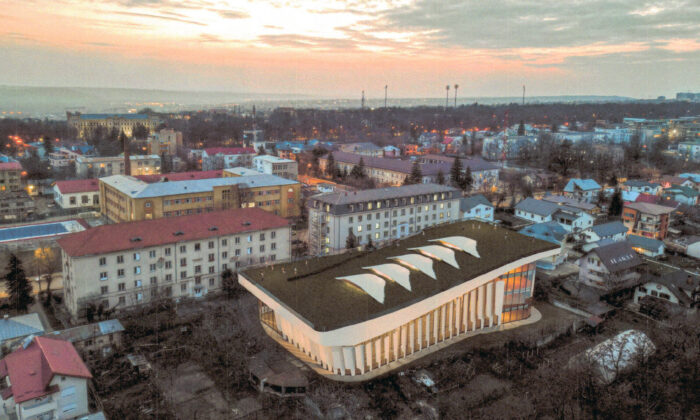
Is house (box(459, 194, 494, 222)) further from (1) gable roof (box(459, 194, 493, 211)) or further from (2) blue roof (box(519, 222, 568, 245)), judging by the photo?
(2) blue roof (box(519, 222, 568, 245))

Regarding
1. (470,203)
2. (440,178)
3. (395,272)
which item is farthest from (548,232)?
(440,178)

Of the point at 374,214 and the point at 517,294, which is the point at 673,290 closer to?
the point at 517,294

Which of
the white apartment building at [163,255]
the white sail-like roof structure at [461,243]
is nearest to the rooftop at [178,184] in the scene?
the white apartment building at [163,255]

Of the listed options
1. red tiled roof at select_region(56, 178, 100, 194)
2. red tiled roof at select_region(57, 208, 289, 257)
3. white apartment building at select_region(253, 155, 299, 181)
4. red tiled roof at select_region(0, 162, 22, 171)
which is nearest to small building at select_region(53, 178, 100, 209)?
red tiled roof at select_region(56, 178, 100, 194)

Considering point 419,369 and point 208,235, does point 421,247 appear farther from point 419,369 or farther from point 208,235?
Answer: point 208,235

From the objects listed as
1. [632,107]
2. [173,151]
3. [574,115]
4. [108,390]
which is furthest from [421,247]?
[632,107]

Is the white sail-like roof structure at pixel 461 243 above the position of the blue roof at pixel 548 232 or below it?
above

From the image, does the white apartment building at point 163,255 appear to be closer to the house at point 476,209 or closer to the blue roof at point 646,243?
the house at point 476,209
